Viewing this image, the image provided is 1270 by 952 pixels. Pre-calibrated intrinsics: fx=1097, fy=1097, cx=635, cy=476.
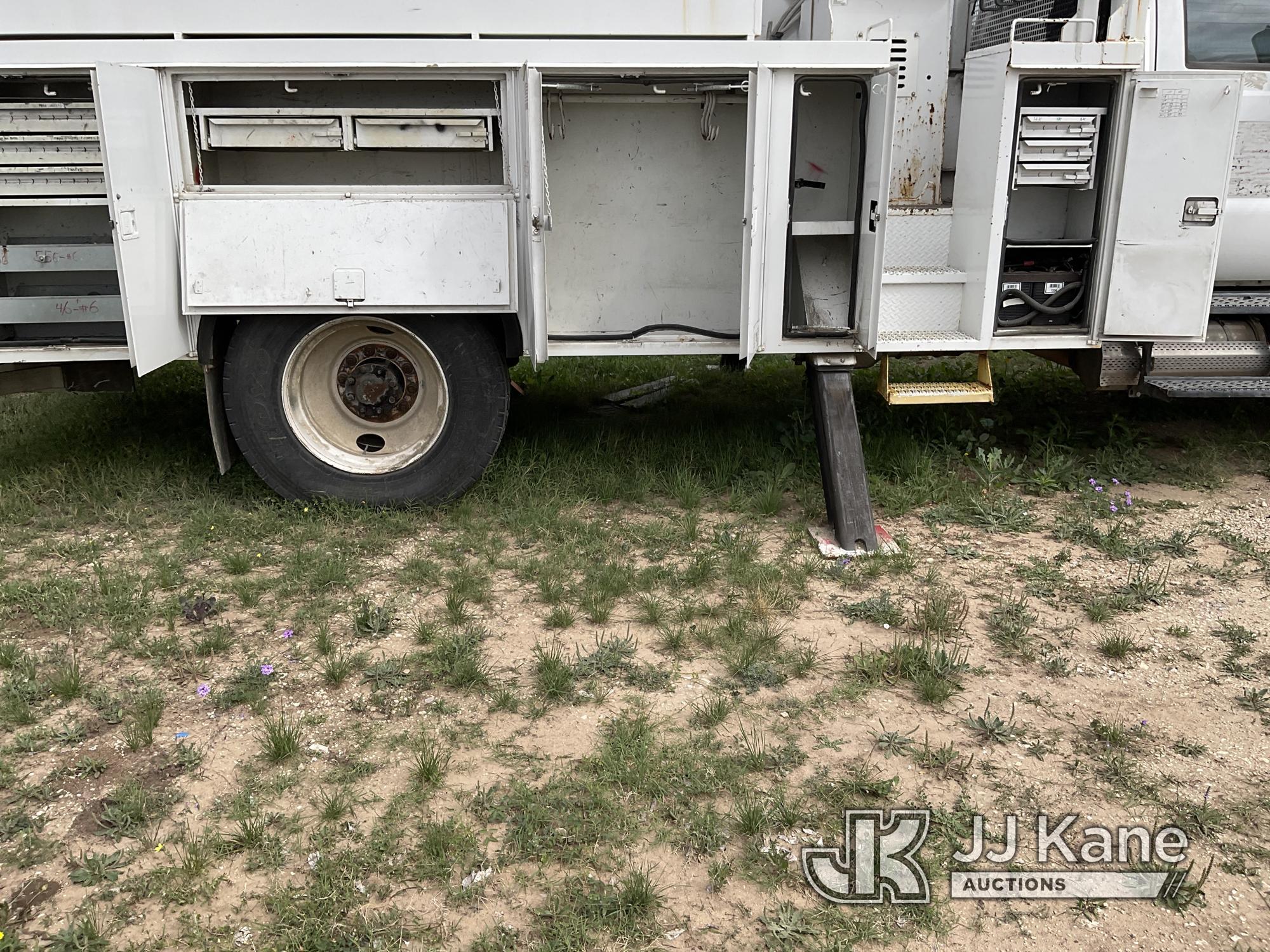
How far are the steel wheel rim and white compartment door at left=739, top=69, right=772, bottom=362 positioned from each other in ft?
4.78

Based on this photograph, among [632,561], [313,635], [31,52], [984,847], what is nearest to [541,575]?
[632,561]

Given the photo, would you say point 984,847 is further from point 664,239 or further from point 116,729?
point 664,239

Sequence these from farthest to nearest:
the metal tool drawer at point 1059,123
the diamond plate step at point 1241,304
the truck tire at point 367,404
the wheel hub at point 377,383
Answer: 1. the diamond plate step at point 1241,304
2. the wheel hub at point 377,383
3. the truck tire at point 367,404
4. the metal tool drawer at point 1059,123

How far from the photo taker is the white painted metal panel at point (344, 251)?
4.81 metres

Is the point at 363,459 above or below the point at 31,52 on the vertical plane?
below

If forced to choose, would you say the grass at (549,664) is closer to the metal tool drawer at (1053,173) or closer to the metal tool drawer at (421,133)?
the metal tool drawer at (1053,173)

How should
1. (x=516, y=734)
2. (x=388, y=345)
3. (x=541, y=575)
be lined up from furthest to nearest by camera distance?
(x=388, y=345)
(x=541, y=575)
(x=516, y=734)

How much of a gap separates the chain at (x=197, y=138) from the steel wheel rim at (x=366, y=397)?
2.82ft

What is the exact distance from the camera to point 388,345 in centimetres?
527

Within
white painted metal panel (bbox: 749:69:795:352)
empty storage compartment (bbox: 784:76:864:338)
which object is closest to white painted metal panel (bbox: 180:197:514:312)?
white painted metal panel (bbox: 749:69:795:352)

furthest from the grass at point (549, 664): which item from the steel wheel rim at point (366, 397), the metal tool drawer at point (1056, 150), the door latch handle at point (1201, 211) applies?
the metal tool drawer at point (1056, 150)

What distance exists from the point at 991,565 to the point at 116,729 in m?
3.46

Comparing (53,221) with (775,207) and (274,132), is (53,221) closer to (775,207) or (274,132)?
(274,132)

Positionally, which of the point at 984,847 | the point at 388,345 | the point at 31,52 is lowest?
the point at 984,847
